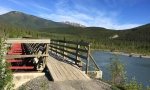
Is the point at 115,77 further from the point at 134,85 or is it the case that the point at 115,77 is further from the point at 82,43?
the point at 134,85

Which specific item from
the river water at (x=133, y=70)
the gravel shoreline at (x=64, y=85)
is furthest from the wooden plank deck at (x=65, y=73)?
the river water at (x=133, y=70)

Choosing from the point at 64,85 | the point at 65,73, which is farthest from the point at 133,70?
the point at 64,85

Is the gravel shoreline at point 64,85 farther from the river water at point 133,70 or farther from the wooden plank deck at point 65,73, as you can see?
the river water at point 133,70

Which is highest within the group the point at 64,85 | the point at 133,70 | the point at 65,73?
the point at 65,73

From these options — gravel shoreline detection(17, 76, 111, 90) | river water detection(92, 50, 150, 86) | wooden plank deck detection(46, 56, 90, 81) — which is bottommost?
river water detection(92, 50, 150, 86)

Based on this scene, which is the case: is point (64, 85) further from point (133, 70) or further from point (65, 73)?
point (133, 70)

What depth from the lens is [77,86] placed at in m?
13.2

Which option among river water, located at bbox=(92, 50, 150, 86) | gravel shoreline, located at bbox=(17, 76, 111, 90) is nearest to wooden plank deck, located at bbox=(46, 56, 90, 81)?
gravel shoreline, located at bbox=(17, 76, 111, 90)

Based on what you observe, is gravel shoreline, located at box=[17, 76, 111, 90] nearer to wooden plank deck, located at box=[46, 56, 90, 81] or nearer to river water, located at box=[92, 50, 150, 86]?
wooden plank deck, located at box=[46, 56, 90, 81]

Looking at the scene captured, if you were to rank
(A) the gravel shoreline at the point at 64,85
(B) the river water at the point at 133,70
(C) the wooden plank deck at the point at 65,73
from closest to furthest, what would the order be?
(A) the gravel shoreline at the point at 64,85
(C) the wooden plank deck at the point at 65,73
(B) the river water at the point at 133,70

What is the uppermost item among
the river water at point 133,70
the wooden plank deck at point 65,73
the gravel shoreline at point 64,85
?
the wooden plank deck at point 65,73

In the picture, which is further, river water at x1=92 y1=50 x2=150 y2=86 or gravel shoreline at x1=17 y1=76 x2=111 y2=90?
river water at x1=92 y1=50 x2=150 y2=86

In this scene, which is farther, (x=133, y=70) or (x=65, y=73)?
(x=133, y=70)

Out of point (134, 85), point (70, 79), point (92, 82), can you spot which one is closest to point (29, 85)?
point (70, 79)
